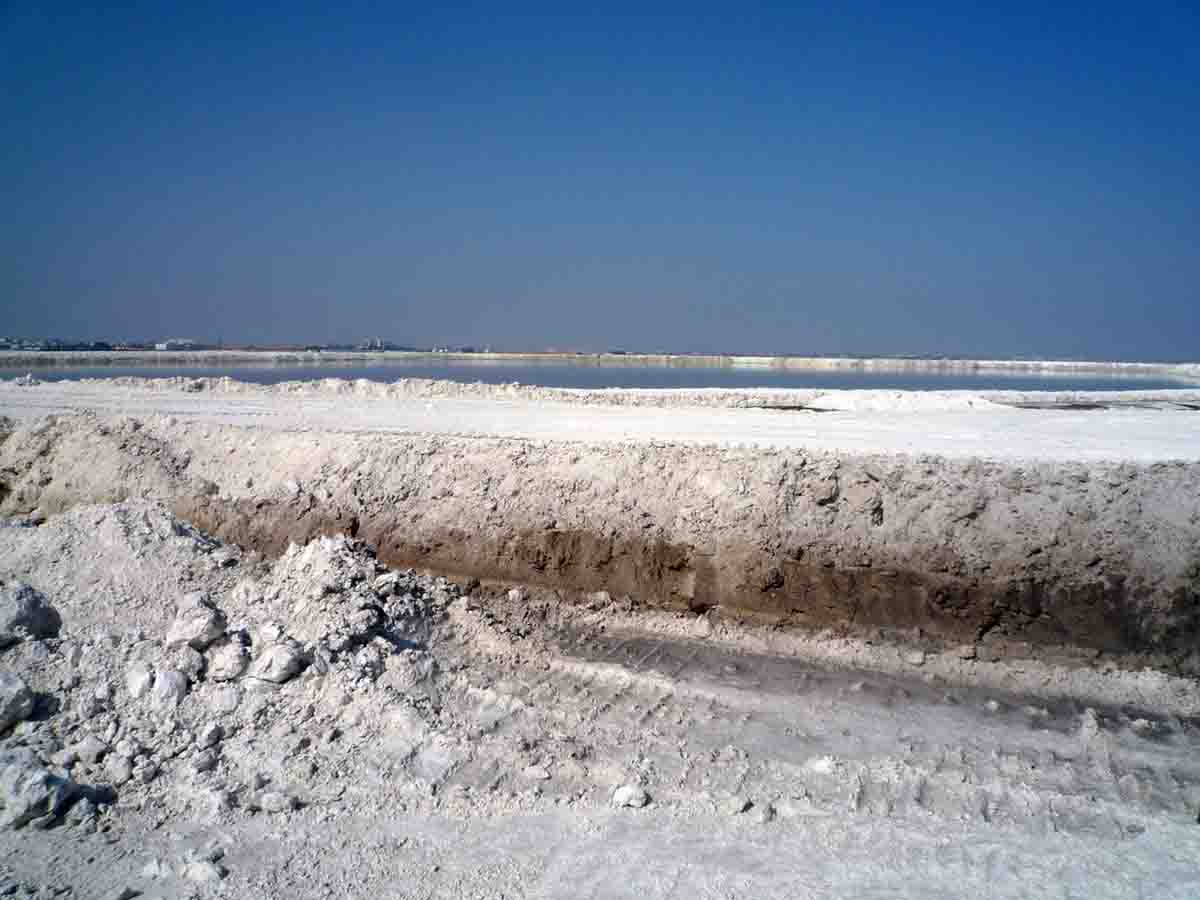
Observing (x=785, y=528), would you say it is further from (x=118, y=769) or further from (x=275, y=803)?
(x=118, y=769)

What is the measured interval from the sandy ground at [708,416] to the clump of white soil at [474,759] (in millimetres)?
5710

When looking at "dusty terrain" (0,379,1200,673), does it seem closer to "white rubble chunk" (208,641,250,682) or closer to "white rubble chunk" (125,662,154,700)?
"white rubble chunk" (208,641,250,682)

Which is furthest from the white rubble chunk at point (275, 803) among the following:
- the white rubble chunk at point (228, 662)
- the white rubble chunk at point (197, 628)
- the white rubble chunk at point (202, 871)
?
the white rubble chunk at point (197, 628)

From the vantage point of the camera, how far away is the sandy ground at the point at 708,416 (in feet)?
46.0

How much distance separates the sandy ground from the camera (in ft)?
46.0

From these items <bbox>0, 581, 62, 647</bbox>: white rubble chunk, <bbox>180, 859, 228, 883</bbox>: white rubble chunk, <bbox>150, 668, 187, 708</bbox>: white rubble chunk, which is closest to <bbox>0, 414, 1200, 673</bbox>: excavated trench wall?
<bbox>0, 581, 62, 647</bbox>: white rubble chunk

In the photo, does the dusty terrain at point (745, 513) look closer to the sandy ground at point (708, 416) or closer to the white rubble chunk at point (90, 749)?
the sandy ground at point (708, 416)

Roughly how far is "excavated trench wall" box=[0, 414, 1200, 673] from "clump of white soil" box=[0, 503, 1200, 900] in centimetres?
95

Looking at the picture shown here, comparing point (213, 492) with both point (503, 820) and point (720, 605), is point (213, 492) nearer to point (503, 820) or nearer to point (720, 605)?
point (720, 605)

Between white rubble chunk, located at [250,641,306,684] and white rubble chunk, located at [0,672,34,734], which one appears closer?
white rubble chunk, located at [0,672,34,734]

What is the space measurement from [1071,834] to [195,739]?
18.2ft

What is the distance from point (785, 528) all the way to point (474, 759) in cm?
436

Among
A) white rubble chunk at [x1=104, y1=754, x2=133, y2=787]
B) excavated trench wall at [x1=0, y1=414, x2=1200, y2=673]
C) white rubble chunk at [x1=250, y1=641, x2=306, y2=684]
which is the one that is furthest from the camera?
excavated trench wall at [x1=0, y1=414, x2=1200, y2=673]

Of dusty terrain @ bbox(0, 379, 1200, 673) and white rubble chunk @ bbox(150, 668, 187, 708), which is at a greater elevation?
dusty terrain @ bbox(0, 379, 1200, 673)
